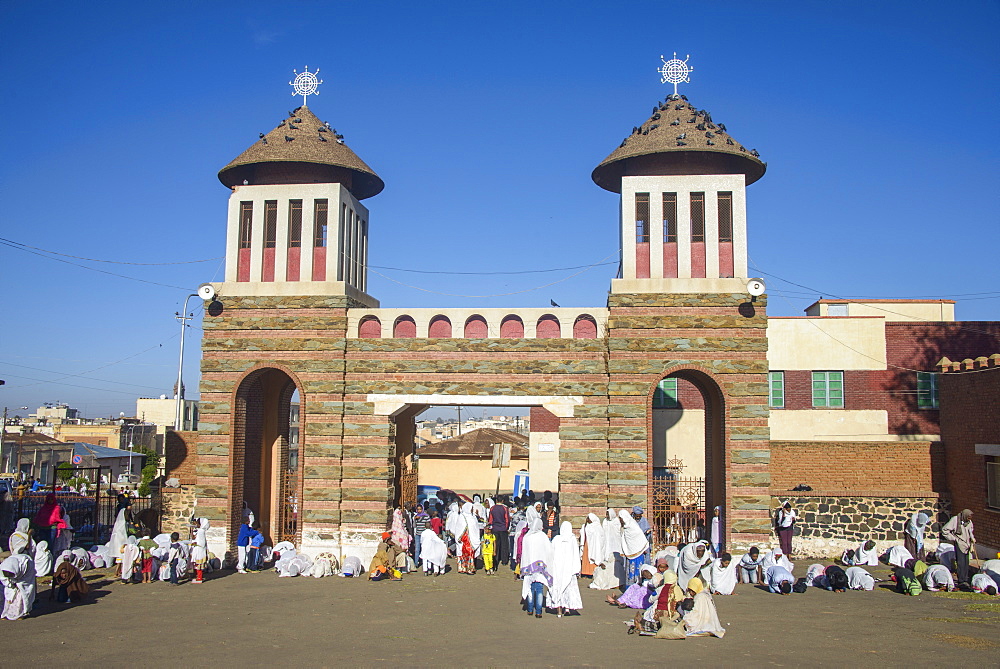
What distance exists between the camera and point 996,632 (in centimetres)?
1207

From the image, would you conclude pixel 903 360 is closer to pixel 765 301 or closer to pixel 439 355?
pixel 765 301

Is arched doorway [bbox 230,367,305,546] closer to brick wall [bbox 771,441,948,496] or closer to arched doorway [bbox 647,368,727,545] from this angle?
arched doorway [bbox 647,368,727,545]

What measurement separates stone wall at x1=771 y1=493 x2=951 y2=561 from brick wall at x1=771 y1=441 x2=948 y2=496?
1.57 feet

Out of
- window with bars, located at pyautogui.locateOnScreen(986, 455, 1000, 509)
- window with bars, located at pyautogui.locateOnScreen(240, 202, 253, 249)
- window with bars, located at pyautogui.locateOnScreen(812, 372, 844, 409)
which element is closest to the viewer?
window with bars, located at pyautogui.locateOnScreen(986, 455, 1000, 509)

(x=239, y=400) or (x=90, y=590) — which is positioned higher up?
(x=239, y=400)

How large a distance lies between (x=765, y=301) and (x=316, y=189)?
10.6 metres

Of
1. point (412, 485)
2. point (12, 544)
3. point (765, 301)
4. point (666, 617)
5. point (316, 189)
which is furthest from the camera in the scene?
Result: point (412, 485)

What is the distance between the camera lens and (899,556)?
17.0 m

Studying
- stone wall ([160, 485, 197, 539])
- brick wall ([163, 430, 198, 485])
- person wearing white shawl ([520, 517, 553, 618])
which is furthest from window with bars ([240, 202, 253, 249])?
→ person wearing white shawl ([520, 517, 553, 618])

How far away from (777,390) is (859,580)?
11873 mm

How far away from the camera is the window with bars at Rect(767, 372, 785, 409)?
87.7 ft

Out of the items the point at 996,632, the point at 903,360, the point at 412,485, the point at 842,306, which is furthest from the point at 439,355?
the point at 842,306

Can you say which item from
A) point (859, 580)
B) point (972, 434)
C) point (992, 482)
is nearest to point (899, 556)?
point (859, 580)

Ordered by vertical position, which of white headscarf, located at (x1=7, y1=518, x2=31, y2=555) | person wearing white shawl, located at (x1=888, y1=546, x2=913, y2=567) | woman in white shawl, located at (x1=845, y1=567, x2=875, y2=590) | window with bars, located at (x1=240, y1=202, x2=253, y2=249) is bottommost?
woman in white shawl, located at (x1=845, y1=567, x2=875, y2=590)
